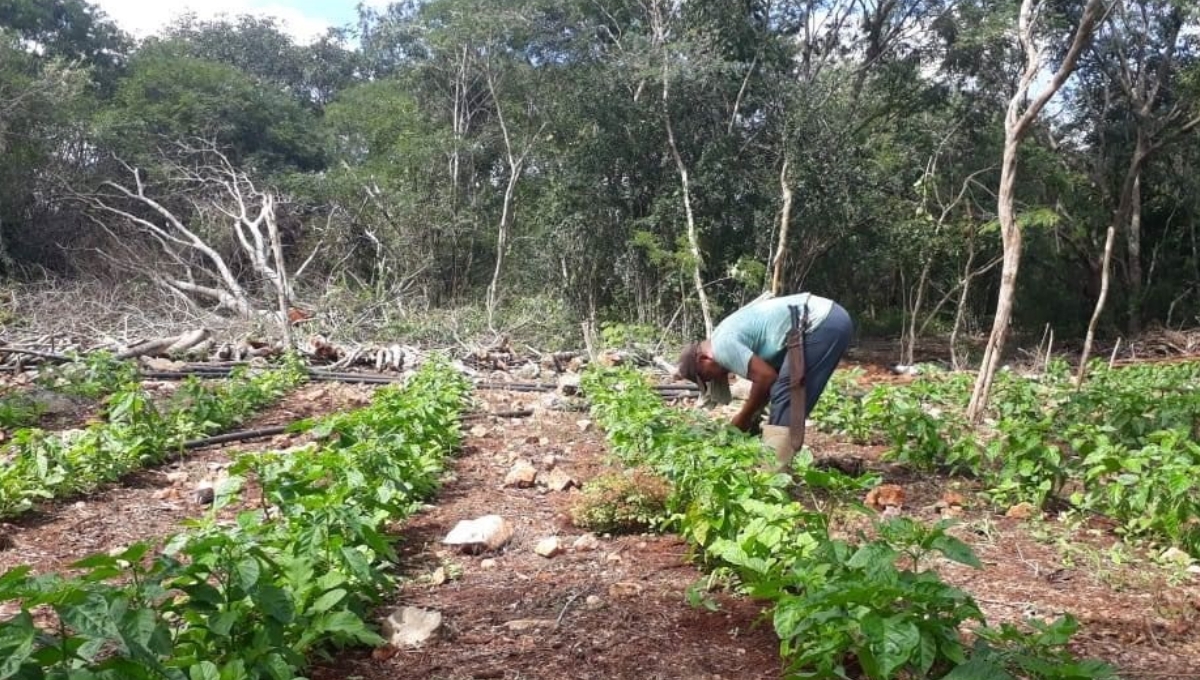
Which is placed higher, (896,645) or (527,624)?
(896,645)

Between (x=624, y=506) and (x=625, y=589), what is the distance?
873mm

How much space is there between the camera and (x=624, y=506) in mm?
4371

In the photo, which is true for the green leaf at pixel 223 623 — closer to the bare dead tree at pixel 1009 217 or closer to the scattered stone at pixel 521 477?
the scattered stone at pixel 521 477

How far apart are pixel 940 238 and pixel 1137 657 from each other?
15338mm

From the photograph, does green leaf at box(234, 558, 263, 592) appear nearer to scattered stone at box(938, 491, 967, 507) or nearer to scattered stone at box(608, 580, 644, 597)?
scattered stone at box(608, 580, 644, 597)

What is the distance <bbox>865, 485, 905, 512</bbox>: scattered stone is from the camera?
4770 mm

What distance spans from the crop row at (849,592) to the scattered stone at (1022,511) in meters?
0.93

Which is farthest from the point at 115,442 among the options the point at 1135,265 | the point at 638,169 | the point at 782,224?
the point at 1135,265

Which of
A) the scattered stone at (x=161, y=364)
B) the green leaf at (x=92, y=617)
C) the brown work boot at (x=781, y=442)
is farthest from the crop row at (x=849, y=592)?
the scattered stone at (x=161, y=364)

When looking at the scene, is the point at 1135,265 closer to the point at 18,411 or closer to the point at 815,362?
the point at 815,362

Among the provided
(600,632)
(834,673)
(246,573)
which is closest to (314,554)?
(246,573)

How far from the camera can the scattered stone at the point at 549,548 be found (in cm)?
409

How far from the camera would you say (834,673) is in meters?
2.35

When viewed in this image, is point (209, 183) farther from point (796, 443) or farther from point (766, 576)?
point (766, 576)
